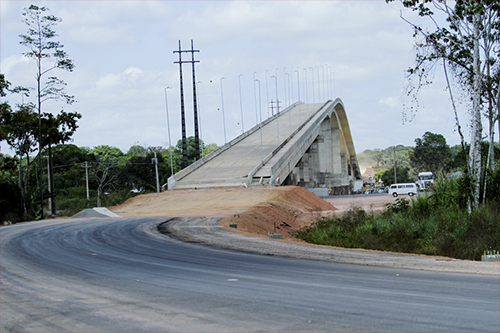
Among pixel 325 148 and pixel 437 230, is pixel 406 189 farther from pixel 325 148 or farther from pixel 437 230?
pixel 437 230

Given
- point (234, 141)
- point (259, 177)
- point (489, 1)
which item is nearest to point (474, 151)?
point (489, 1)

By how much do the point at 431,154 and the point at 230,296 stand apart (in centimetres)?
11696

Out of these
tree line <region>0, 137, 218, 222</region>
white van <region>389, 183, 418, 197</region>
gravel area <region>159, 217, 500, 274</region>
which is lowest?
gravel area <region>159, 217, 500, 274</region>

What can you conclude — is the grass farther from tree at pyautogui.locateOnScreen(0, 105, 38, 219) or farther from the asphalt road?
tree at pyautogui.locateOnScreen(0, 105, 38, 219)

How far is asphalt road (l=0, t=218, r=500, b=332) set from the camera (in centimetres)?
690

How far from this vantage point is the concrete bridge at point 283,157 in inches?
1972

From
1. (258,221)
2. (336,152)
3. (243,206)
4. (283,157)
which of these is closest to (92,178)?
(283,157)

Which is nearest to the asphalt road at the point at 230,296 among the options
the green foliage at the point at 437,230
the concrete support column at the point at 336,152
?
the green foliage at the point at 437,230

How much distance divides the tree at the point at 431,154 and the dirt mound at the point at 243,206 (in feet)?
262

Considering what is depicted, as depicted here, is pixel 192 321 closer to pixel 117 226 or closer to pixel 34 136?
pixel 117 226

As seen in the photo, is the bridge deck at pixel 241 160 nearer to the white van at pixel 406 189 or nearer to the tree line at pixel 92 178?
the tree line at pixel 92 178

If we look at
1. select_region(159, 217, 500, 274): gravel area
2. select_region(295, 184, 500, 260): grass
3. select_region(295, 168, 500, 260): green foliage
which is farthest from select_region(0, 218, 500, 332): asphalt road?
select_region(295, 168, 500, 260): green foliage

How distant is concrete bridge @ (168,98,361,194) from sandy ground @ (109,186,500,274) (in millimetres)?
4946

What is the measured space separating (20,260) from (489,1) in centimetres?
1804
